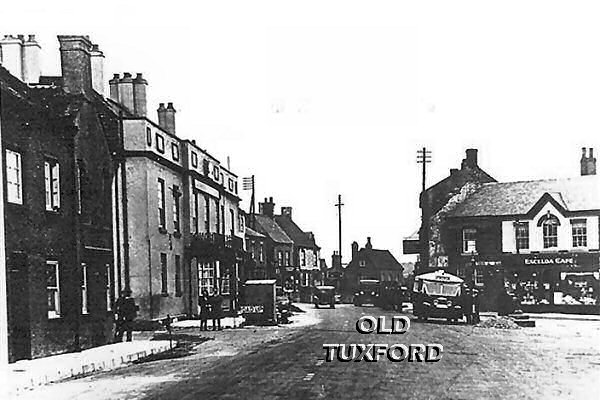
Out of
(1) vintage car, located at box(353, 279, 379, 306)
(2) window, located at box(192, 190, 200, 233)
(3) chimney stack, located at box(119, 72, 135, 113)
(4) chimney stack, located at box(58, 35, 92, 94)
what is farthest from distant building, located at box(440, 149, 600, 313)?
(2) window, located at box(192, 190, 200, 233)

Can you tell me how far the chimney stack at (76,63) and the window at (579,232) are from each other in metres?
9.79

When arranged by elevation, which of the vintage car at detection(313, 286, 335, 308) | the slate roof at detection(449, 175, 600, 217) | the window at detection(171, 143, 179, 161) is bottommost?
the vintage car at detection(313, 286, 335, 308)

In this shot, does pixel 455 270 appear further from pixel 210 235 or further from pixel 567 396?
pixel 210 235

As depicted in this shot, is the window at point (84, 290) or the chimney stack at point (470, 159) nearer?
the chimney stack at point (470, 159)

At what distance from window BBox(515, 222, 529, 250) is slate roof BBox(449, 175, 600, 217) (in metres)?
1.67

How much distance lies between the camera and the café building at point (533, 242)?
1572cm

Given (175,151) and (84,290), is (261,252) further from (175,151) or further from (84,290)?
(84,290)

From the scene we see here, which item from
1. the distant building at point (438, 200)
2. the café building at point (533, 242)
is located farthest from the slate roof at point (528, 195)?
the distant building at point (438, 200)

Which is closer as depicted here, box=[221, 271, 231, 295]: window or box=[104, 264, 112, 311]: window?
box=[104, 264, 112, 311]: window

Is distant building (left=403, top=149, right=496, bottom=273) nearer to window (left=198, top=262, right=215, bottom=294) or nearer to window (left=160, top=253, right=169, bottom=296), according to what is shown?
window (left=160, top=253, right=169, bottom=296)

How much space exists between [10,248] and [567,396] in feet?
26.4

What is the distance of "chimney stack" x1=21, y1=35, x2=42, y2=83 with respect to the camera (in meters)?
12.0

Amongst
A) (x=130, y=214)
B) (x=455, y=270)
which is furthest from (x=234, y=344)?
(x=455, y=270)

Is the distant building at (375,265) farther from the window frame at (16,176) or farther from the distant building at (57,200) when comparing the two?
the window frame at (16,176)
